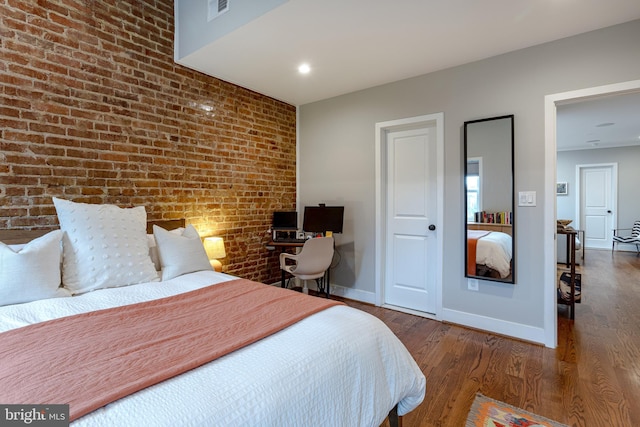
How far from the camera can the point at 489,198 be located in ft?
9.40

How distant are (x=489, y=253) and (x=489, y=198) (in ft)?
1.66

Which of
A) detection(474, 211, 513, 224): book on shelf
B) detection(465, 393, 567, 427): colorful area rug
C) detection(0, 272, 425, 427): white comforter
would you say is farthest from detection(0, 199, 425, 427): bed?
detection(474, 211, 513, 224): book on shelf

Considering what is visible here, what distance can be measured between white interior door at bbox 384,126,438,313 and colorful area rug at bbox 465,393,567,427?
1482 millimetres

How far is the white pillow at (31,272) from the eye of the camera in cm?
159

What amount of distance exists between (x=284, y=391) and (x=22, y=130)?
2.52 metres

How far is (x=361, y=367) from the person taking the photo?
3.98 feet

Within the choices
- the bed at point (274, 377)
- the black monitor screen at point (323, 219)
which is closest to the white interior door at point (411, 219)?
the black monitor screen at point (323, 219)

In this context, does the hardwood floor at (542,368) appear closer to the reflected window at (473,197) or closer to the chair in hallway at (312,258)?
the chair in hallway at (312,258)

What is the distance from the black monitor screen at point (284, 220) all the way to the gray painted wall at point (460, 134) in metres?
0.44

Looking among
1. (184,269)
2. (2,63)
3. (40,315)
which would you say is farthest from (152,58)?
(40,315)

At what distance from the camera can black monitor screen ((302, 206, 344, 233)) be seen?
3693mm

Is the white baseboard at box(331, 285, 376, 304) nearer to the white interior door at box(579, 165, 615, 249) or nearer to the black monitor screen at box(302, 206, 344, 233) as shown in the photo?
the black monitor screen at box(302, 206, 344, 233)

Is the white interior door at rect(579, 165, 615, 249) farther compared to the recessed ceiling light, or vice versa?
the white interior door at rect(579, 165, 615, 249)

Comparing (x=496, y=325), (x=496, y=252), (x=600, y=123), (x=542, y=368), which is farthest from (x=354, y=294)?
(x=600, y=123)
